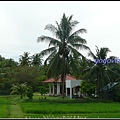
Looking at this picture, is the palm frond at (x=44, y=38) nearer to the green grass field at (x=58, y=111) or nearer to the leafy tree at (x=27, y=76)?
the green grass field at (x=58, y=111)

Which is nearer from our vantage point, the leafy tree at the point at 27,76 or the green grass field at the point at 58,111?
the green grass field at the point at 58,111

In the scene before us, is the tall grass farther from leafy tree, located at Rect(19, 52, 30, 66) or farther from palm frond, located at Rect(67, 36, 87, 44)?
leafy tree, located at Rect(19, 52, 30, 66)

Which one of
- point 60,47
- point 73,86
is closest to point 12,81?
point 73,86

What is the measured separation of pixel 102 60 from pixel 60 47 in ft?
16.2

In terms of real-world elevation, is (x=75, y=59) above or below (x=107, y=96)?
above

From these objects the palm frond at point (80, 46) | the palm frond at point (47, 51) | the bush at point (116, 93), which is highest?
the palm frond at point (80, 46)

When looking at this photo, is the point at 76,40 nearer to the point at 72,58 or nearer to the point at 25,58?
the point at 72,58

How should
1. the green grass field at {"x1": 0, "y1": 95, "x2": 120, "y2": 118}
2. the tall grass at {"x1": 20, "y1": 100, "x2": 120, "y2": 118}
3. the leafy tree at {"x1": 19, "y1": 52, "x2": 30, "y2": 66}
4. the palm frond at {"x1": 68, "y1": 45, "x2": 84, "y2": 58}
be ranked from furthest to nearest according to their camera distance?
the leafy tree at {"x1": 19, "y1": 52, "x2": 30, "y2": 66} < the palm frond at {"x1": 68, "y1": 45, "x2": 84, "y2": 58} < the tall grass at {"x1": 20, "y1": 100, "x2": 120, "y2": 118} < the green grass field at {"x1": 0, "y1": 95, "x2": 120, "y2": 118}

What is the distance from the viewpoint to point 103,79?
97.3 feet

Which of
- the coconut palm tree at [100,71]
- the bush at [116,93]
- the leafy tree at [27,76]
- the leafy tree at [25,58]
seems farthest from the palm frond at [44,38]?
the leafy tree at [25,58]

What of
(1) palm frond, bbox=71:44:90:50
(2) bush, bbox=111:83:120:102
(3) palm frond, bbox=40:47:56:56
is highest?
(1) palm frond, bbox=71:44:90:50

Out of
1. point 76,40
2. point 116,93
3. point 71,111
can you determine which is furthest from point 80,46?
point 71,111

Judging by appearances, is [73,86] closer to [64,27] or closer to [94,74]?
[94,74]

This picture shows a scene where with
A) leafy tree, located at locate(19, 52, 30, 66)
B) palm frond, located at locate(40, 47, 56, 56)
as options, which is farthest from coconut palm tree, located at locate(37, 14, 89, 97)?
leafy tree, located at locate(19, 52, 30, 66)
